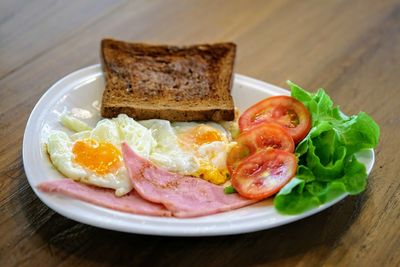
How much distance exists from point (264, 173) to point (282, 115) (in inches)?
17.5

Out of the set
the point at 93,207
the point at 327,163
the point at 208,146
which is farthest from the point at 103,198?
the point at 327,163

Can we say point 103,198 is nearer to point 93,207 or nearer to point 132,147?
point 93,207

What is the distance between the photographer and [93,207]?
2.04 meters

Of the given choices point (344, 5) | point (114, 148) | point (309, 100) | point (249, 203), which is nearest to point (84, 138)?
point (114, 148)

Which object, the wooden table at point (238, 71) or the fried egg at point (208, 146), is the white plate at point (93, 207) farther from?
the fried egg at point (208, 146)

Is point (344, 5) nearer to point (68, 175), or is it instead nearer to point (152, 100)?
point (152, 100)

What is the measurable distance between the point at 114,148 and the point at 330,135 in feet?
3.17

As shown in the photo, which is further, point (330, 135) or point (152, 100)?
point (152, 100)

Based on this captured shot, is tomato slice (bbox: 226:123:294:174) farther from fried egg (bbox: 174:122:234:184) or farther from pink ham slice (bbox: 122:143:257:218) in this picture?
pink ham slice (bbox: 122:143:257:218)

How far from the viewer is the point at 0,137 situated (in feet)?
8.68

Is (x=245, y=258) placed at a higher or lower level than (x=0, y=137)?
lower

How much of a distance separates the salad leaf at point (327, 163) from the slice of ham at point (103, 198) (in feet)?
1.67

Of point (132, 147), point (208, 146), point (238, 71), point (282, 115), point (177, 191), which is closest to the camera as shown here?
point (177, 191)

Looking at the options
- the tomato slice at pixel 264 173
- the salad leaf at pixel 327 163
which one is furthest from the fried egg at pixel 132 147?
the salad leaf at pixel 327 163
